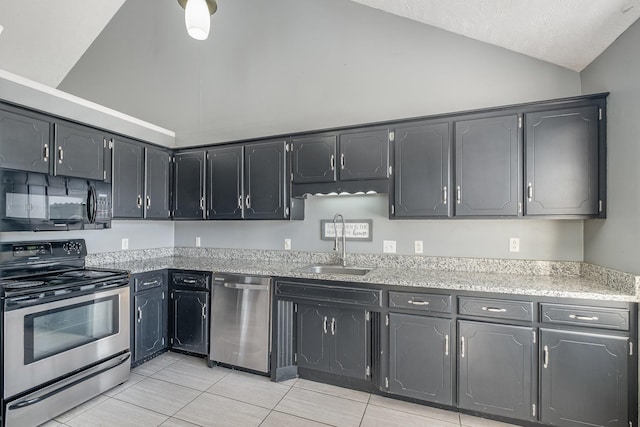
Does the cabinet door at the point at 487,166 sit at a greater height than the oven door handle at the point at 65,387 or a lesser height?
greater

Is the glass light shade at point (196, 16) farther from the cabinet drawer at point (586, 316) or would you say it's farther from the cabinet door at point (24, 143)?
the cabinet drawer at point (586, 316)

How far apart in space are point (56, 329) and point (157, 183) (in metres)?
1.73

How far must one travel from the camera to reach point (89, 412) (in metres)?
2.18

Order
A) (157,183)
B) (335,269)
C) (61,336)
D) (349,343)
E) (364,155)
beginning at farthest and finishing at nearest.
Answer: (157,183), (335,269), (364,155), (349,343), (61,336)

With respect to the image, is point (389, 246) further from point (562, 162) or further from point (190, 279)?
point (190, 279)

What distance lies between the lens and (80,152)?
2617 mm

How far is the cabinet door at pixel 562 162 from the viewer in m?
2.10

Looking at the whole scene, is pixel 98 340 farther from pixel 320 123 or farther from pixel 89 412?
pixel 320 123

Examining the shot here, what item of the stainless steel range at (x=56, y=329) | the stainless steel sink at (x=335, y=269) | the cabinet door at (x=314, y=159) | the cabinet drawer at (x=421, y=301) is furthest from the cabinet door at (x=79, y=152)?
the cabinet drawer at (x=421, y=301)

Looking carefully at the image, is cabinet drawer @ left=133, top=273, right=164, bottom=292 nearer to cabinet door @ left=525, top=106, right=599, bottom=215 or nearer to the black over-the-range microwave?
the black over-the-range microwave

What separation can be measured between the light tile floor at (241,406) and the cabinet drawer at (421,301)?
78cm

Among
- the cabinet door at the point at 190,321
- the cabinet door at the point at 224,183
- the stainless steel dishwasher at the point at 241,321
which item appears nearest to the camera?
the stainless steel dishwasher at the point at 241,321

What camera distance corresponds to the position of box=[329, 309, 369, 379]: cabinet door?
7.86ft

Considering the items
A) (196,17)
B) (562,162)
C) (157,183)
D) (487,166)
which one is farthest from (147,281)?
(562,162)
